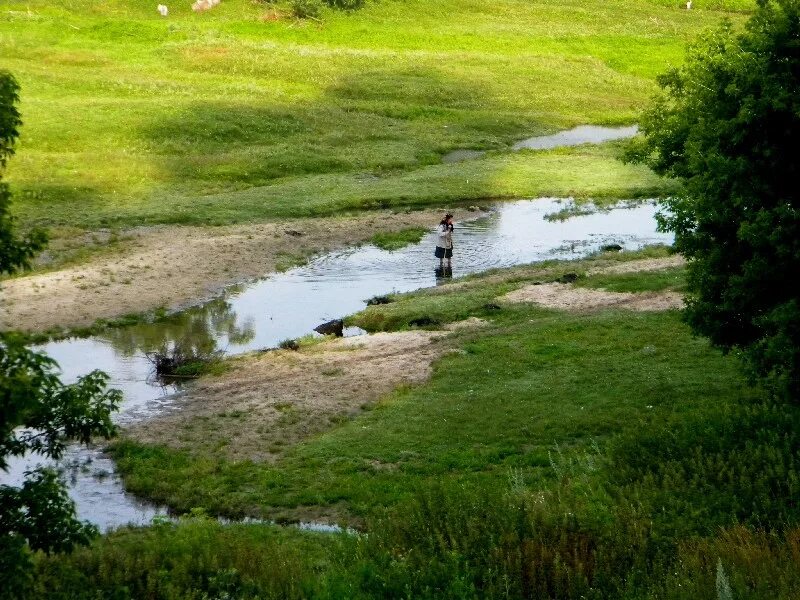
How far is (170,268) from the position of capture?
46.2 m

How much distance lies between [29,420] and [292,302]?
28.6 m

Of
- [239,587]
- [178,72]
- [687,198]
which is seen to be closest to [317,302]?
[687,198]

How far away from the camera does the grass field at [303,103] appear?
203 feet

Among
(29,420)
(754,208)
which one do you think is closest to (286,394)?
(754,208)

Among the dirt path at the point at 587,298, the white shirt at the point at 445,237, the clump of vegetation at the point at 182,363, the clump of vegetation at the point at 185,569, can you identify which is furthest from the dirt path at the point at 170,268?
the clump of vegetation at the point at 185,569

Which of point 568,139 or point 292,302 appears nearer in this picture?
point 292,302

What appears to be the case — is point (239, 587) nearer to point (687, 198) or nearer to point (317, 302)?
point (687, 198)

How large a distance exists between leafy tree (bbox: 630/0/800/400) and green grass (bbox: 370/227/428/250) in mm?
28937

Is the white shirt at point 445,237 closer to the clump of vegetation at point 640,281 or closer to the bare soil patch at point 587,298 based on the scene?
the bare soil patch at point 587,298

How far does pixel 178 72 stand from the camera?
92500mm

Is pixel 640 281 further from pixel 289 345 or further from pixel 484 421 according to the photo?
pixel 484 421

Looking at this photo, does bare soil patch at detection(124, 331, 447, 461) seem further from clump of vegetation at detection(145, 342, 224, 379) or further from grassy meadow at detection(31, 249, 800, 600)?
clump of vegetation at detection(145, 342, 224, 379)

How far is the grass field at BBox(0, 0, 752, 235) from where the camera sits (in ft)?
203

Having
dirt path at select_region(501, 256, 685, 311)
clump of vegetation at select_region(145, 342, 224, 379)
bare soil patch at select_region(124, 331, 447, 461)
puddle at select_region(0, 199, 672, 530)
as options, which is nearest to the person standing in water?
puddle at select_region(0, 199, 672, 530)
